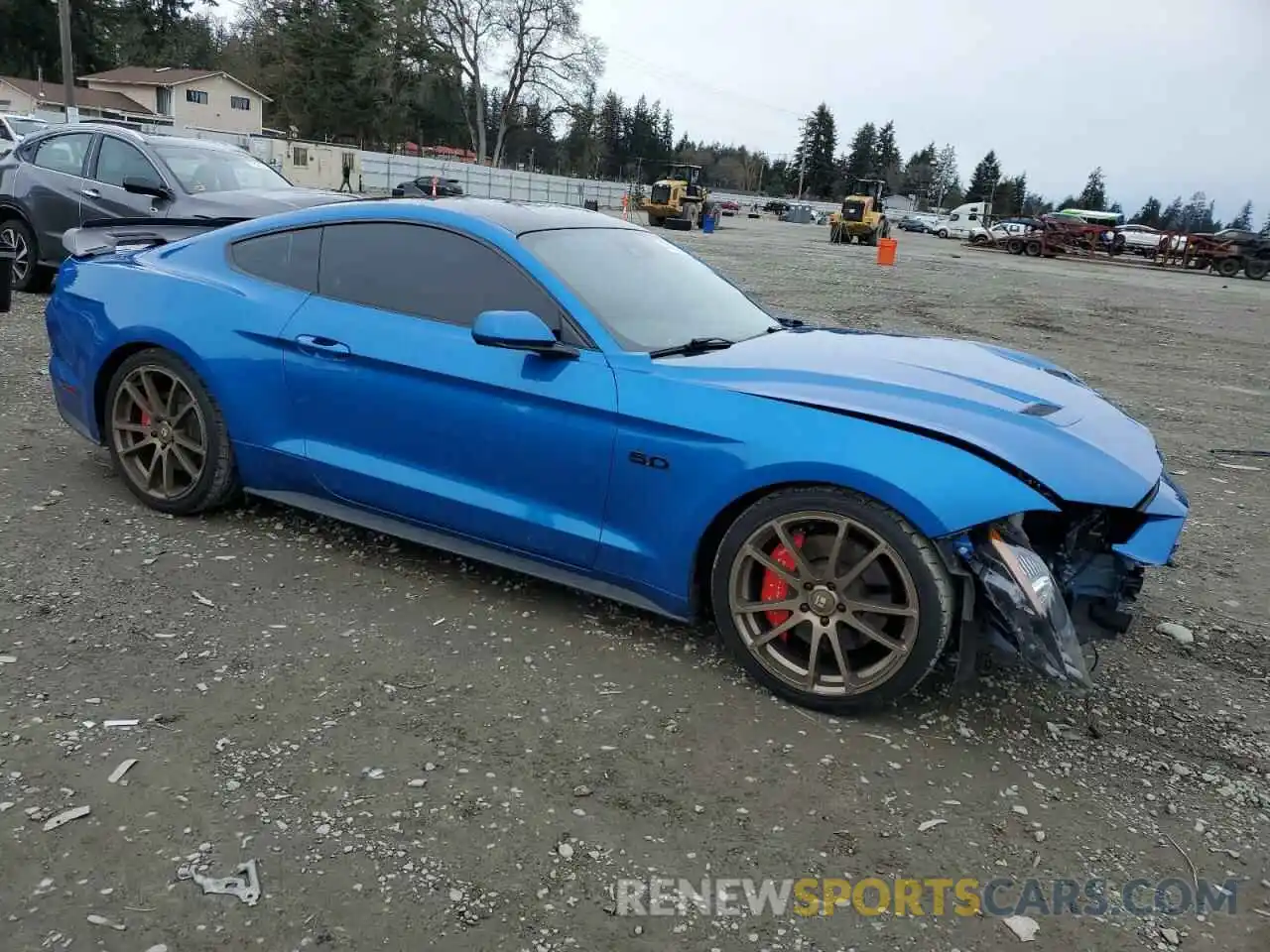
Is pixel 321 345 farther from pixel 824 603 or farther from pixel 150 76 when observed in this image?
pixel 150 76

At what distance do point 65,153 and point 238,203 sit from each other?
2.35 m

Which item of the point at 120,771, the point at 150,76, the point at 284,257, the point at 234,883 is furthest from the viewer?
the point at 150,76

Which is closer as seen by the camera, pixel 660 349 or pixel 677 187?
pixel 660 349

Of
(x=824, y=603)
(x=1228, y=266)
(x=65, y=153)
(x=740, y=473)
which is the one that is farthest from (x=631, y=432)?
(x=1228, y=266)

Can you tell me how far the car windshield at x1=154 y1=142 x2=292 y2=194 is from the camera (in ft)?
29.1

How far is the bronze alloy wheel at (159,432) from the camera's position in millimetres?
4234

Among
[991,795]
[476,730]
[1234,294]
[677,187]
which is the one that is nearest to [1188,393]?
[991,795]

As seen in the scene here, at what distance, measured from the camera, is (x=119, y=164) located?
9.03 metres

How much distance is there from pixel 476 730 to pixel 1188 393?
8726mm

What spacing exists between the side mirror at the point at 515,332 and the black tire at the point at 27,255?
8.46 metres

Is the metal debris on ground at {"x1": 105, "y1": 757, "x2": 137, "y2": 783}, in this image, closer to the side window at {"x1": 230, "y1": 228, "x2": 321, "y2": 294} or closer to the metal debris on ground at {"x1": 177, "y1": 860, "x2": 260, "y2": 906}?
the metal debris on ground at {"x1": 177, "y1": 860, "x2": 260, "y2": 906}

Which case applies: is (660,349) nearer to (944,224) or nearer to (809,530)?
(809,530)

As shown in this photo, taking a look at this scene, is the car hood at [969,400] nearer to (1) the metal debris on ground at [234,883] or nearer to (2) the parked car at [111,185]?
(1) the metal debris on ground at [234,883]

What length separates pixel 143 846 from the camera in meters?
2.33
